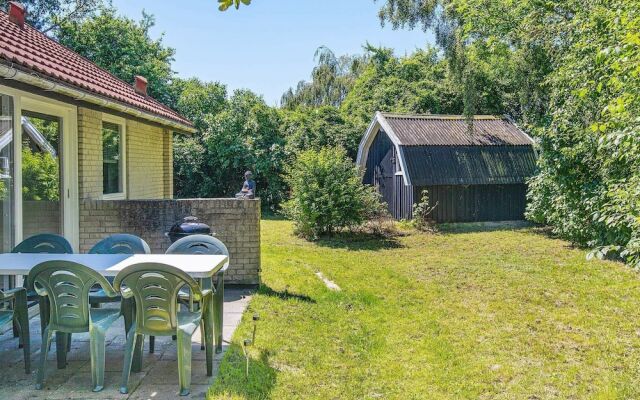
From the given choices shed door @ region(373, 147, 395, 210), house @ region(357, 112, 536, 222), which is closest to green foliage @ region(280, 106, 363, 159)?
shed door @ region(373, 147, 395, 210)

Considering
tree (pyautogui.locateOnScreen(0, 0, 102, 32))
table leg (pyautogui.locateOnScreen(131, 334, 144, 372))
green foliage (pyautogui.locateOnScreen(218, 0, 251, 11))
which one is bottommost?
table leg (pyautogui.locateOnScreen(131, 334, 144, 372))

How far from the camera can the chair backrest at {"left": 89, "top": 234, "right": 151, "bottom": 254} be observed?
5.68m

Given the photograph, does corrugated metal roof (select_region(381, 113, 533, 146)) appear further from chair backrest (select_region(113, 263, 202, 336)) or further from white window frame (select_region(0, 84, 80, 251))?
chair backrest (select_region(113, 263, 202, 336))

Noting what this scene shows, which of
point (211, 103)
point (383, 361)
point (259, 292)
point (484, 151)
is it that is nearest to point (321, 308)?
point (259, 292)

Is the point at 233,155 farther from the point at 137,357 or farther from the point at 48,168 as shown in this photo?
the point at 137,357

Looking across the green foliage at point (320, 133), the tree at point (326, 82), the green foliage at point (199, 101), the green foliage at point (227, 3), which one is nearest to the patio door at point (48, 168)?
the green foliage at point (227, 3)

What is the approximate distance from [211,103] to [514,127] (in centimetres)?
1560

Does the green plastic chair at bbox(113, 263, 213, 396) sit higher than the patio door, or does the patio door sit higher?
the patio door

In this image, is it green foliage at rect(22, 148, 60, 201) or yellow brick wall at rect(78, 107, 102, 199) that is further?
yellow brick wall at rect(78, 107, 102, 199)

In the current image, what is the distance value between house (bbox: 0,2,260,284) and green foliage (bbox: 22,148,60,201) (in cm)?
1

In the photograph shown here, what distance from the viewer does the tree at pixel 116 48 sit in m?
26.3

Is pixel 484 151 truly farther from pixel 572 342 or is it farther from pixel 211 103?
pixel 211 103

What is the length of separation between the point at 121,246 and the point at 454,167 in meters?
13.9

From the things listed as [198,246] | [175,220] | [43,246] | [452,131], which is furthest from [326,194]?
[43,246]
